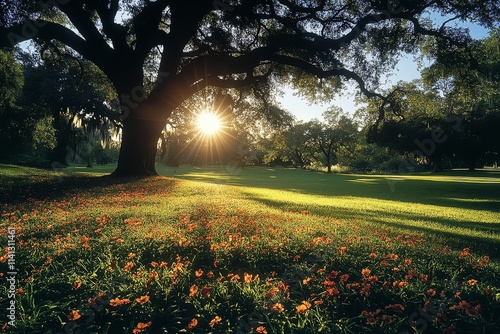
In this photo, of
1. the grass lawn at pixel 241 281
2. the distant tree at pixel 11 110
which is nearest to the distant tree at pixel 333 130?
the distant tree at pixel 11 110

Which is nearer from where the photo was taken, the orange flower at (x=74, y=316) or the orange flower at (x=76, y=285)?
the orange flower at (x=74, y=316)

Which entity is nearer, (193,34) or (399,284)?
(399,284)

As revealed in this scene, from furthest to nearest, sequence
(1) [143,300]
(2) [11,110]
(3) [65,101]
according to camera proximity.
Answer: (3) [65,101] → (2) [11,110] → (1) [143,300]

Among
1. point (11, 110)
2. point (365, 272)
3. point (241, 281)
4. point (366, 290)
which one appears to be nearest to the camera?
point (366, 290)

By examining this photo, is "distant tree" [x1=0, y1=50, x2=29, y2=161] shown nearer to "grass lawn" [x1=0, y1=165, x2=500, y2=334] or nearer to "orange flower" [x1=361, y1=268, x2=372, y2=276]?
"grass lawn" [x1=0, y1=165, x2=500, y2=334]

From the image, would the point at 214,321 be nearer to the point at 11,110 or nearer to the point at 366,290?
the point at 366,290

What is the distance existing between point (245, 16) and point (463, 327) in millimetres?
18644

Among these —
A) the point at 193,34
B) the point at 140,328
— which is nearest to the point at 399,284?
the point at 140,328

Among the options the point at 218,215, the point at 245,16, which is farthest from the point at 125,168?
the point at 218,215

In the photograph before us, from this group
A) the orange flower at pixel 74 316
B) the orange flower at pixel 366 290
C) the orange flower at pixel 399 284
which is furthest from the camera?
the orange flower at pixel 399 284

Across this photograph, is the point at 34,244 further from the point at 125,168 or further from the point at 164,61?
the point at 164,61

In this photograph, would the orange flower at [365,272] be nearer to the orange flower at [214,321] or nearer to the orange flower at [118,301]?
the orange flower at [214,321]

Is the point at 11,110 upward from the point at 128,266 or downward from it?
upward

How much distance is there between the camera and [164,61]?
Answer: 1894cm
